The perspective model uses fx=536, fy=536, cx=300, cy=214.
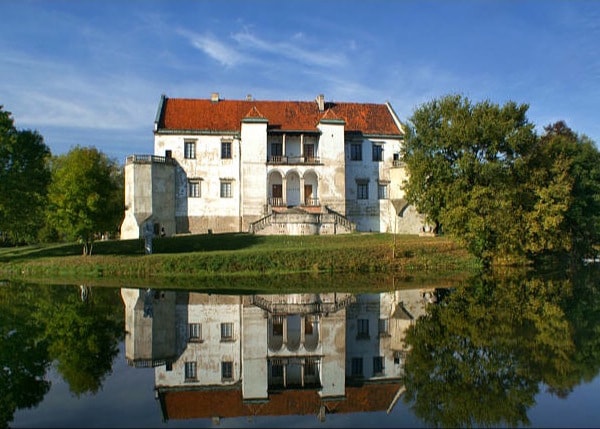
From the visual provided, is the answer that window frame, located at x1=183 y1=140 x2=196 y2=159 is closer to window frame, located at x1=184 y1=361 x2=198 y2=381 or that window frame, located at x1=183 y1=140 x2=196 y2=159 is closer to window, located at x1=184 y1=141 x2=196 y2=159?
window, located at x1=184 y1=141 x2=196 y2=159

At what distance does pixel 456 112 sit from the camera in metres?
33.5

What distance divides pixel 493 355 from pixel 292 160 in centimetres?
3313

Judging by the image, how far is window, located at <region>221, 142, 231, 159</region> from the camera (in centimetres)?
4300

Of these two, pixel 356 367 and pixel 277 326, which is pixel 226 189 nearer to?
pixel 277 326

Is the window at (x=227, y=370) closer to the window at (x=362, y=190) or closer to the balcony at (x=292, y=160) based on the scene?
the balcony at (x=292, y=160)

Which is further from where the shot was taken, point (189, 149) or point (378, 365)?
point (189, 149)

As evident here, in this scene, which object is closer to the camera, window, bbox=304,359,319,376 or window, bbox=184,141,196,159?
window, bbox=304,359,319,376

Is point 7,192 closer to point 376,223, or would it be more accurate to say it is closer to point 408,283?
point 408,283

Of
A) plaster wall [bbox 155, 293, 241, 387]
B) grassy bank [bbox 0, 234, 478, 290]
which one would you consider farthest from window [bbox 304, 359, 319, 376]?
grassy bank [bbox 0, 234, 478, 290]

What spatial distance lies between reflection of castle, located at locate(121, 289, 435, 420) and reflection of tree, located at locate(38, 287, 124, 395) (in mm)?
532

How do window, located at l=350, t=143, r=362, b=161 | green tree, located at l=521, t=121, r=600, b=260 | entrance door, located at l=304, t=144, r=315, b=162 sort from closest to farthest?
green tree, located at l=521, t=121, r=600, b=260, entrance door, located at l=304, t=144, r=315, b=162, window, located at l=350, t=143, r=362, b=161

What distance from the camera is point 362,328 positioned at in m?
14.7

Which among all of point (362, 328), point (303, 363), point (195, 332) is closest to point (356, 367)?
point (303, 363)

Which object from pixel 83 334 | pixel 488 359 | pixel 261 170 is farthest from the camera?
pixel 261 170
